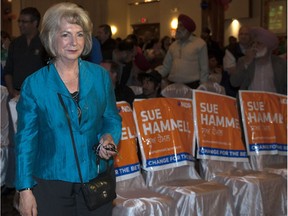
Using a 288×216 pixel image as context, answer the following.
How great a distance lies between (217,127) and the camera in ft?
12.3

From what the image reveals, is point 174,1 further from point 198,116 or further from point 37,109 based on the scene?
point 37,109

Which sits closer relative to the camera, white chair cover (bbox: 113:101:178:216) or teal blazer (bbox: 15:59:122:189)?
teal blazer (bbox: 15:59:122:189)

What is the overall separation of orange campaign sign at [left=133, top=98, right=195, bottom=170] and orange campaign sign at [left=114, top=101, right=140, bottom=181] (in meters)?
0.06

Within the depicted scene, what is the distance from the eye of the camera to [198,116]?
12.1 feet

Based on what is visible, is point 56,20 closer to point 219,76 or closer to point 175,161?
point 175,161

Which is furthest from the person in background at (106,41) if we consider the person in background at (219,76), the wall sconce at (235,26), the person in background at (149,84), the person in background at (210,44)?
the wall sconce at (235,26)

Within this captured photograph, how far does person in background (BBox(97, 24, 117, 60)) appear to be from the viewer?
16.8ft

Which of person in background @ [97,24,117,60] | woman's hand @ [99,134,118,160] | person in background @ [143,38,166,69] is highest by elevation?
person in background @ [97,24,117,60]

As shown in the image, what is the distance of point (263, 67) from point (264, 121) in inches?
24.9

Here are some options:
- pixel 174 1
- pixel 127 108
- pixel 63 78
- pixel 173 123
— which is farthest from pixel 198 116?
pixel 63 78

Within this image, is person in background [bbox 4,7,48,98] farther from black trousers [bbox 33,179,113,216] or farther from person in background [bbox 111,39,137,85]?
black trousers [bbox 33,179,113,216]

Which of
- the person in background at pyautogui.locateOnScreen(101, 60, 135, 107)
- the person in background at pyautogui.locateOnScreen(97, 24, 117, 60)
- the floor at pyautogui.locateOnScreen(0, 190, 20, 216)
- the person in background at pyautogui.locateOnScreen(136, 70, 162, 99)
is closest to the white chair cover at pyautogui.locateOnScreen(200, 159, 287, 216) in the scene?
the person in background at pyautogui.locateOnScreen(101, 60, 135, 107)

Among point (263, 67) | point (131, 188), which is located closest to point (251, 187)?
point (131, 188)

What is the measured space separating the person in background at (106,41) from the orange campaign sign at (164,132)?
172cm
